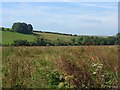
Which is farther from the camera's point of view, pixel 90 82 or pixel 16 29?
pixel 16 29

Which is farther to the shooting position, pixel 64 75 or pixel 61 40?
pixel 61 40

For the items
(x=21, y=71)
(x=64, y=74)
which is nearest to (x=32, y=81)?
(x=21, y=71)

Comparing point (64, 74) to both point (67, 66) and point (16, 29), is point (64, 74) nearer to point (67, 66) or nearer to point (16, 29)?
point (67, 66)

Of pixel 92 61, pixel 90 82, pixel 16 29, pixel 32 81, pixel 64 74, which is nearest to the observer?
pixel 90 82

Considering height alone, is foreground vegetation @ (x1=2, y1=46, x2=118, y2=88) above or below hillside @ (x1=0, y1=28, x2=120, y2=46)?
below

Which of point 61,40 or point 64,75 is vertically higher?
point 61,40

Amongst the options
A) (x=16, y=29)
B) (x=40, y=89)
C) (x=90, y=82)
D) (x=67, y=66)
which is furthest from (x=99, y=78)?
(x=16, y=29)

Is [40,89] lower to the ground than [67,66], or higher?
lower

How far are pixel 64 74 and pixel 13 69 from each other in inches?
44.0

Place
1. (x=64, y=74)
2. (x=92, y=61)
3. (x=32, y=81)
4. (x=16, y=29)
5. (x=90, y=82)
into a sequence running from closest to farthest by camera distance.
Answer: (x=90, y=82)
(x=64, y=74)
(x=32, y=81)
(x=92, y=61)
(x=16, y=29)

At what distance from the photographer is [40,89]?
6410 mm

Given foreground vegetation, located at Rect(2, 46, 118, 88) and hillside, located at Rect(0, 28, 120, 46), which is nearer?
foreground vegetation, located at Rect(2, 46, 118, 88)

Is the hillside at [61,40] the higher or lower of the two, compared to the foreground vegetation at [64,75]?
higher

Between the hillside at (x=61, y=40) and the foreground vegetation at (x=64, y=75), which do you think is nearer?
the foreground vegetation at (x=64, y=75)
